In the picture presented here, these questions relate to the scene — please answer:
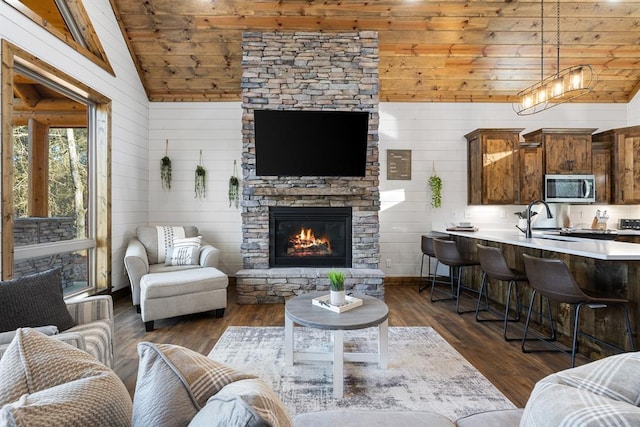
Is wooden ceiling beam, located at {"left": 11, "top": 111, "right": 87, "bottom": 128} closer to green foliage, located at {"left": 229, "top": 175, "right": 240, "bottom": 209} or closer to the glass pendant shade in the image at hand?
green foliage, located at {"left": 229, "top": 175, "right": 240, "bottom": 209}

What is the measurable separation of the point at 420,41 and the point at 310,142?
84.5 inches

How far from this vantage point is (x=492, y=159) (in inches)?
196

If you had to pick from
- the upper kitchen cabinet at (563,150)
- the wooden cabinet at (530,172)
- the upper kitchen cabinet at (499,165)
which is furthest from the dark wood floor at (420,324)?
the upper kitchen cabinet at (563,150)

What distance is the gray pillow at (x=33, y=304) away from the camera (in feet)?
5.85

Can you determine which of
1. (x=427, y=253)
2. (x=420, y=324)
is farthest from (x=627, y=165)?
(x=420, y=324)

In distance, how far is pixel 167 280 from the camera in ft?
11.2

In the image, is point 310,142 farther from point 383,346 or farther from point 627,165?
point 627,165

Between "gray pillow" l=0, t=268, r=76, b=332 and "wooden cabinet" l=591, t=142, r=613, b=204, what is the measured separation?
6.64m

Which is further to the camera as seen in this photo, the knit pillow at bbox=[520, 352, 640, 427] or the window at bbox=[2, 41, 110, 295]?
the window at bbox=[2, 41, 110, 295]

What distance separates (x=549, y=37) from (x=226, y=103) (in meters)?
4.72

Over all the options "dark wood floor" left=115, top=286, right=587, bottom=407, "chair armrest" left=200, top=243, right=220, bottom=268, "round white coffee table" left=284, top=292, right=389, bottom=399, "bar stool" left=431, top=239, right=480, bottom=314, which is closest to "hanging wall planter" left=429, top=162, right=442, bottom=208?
"bar stool" left=431, top=239, right=480, bottom=314

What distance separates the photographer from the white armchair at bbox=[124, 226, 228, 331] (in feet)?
10.9

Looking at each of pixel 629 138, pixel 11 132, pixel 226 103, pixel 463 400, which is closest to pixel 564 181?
pixel 629 138

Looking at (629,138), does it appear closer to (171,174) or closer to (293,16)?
(293,16)
